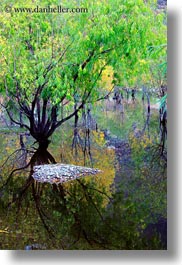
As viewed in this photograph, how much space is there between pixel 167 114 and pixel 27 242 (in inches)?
30.3

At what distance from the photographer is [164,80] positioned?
222cm

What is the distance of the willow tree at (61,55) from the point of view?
2227 millimetres

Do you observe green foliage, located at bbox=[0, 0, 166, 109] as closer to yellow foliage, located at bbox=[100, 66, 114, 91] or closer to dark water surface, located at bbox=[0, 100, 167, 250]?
yellow foliage, located at bbox=[100, 66, 114, 91]

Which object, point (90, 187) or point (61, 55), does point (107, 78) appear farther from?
point (90, 187)

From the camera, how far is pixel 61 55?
7.36 ft

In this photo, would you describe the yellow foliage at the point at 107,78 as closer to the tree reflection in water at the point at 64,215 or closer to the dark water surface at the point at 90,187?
the dark water surface at the point at 90,187

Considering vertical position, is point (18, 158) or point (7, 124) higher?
point (7, 124)

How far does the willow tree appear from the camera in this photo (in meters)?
2.23

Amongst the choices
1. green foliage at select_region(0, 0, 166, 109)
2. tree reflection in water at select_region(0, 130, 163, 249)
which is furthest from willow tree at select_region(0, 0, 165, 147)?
tree reflection in water at select_region(0, 130, 163, 249)

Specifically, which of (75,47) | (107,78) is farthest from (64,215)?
(75,47)

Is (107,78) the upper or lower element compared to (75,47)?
lower

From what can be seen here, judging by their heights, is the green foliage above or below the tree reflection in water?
above

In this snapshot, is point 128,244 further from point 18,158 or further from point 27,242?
point 18,158

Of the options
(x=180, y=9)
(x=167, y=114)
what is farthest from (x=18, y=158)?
(x=180, y=9)
